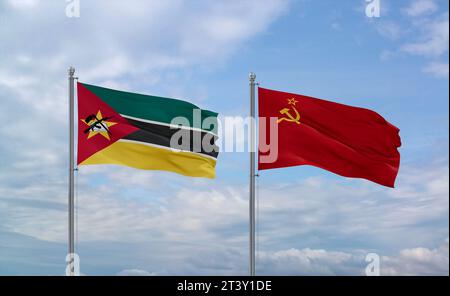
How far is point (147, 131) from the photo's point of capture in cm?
2123

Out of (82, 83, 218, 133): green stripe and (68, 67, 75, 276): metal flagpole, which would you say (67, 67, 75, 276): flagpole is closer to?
(68, 67, 75, 276): metal flagpole

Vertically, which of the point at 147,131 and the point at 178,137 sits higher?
the point at 147,131

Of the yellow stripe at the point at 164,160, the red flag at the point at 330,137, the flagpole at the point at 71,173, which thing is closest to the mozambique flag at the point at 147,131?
the yellow stripe at the point at 164,160

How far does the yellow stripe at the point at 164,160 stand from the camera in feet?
68.6

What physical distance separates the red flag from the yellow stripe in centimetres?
179

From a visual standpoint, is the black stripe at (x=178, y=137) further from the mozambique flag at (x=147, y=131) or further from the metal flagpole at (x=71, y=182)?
the metal flagpole at (x=71, y=182)

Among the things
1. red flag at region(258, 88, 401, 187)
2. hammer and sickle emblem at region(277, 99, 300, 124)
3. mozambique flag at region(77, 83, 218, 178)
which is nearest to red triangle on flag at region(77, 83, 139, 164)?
mozambique flag at region(77, 83, 218, 178)

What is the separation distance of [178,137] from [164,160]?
2.78 ft

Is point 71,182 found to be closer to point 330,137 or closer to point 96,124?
point 96,124

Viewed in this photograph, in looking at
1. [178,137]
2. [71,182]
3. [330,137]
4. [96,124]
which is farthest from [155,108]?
[330,137]
